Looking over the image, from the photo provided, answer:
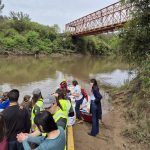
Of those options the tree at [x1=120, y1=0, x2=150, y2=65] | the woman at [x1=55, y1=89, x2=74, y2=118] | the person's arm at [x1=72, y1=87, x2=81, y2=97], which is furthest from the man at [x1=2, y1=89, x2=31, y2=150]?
the tree at [x1=120, y1=0, x2=150, y2=65]

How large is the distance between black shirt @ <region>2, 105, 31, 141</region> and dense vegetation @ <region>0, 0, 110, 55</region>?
42305 millimetres

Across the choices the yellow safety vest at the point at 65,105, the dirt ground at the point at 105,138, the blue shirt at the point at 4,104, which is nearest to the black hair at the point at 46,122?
the yellow safety vest at the point at 65,105

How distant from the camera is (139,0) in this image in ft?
39.5

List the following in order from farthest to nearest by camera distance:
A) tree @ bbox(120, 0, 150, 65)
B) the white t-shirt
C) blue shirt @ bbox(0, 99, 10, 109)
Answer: tree @ bbox(120, 0, 150, 65) < the white t-shirt < blue shirt @ bbox(0, 99, 10, 109)

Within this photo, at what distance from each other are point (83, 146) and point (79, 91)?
2056 mm

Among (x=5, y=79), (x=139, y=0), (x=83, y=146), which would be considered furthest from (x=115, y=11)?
(x=83, y=146)

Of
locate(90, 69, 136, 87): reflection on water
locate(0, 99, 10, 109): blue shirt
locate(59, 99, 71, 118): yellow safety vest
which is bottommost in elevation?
locate(90, 69, 136, 87): reflection on water

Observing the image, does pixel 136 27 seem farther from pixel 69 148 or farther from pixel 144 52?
pixel 69 148

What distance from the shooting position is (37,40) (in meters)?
53.2

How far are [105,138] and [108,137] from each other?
0.56ft

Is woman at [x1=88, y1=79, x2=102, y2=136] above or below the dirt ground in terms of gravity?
above

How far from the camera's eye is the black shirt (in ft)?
15.0

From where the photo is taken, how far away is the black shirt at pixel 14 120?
4586mm

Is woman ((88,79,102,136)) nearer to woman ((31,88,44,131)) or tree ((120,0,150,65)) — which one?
woman ((31,88,44,131))
